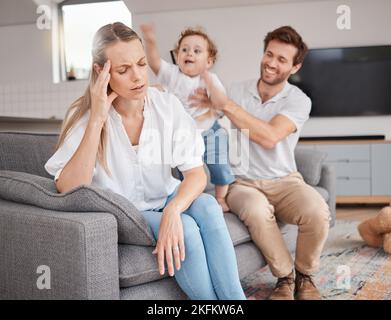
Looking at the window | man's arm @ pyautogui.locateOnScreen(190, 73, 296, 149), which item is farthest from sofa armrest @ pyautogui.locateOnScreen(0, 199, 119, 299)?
man's arm @ pyautogui.locateOnScreen(190, 73, 296, 149)

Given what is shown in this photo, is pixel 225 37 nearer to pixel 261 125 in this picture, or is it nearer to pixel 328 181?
pixel 261 125

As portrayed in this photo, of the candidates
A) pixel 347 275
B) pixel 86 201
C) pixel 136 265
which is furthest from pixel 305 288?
pixel 86 201

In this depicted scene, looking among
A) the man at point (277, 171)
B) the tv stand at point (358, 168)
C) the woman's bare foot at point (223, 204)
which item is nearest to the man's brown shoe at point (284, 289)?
the man at point (277, 171)

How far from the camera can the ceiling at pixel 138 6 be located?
1104mm

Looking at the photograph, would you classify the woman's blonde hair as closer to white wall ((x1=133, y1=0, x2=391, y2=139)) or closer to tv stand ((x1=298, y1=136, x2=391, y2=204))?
white wall ((x1=133, y1=0, x2=391, y2=139))

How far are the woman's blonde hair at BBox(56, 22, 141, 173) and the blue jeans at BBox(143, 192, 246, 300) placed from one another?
0.63 ft

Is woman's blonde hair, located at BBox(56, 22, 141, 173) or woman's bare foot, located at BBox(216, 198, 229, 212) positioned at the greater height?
woman's blonde hair, located at BBox(56, 22, 141, 173)

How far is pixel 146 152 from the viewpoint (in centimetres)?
93

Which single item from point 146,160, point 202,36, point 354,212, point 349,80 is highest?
point 202,36

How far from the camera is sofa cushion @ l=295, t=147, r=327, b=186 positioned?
174cm

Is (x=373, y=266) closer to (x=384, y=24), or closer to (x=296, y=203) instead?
(x=296, y=203)

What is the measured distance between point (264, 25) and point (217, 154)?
349 mm

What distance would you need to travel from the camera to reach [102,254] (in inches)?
30.8

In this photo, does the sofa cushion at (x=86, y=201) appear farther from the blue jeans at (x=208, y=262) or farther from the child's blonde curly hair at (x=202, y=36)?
the child's blonde curly hair at (x=202, y=36)
